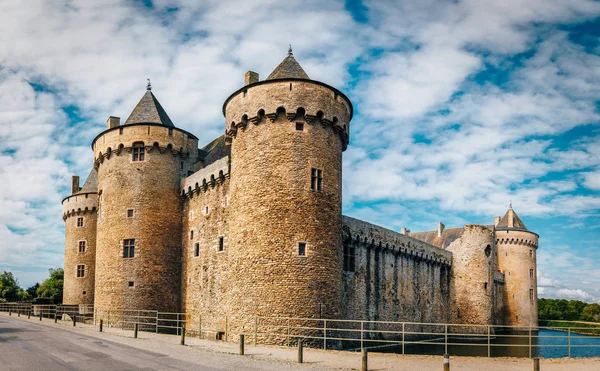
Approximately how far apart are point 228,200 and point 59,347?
11.4 m

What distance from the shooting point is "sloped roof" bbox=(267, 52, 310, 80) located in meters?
24.7

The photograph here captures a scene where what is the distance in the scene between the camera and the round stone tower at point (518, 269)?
57.4 meters

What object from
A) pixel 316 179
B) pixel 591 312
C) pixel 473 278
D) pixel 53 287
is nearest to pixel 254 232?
pixel 316 179

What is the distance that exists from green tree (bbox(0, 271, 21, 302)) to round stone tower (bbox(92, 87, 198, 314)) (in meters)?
41.4

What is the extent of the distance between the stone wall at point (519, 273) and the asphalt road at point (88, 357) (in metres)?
49.1

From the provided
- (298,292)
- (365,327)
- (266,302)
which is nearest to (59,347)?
(266,302)

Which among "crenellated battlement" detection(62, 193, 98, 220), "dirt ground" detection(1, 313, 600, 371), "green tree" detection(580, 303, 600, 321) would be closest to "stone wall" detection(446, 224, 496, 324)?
"dirt ground" detection(1, 313, 600, 371)

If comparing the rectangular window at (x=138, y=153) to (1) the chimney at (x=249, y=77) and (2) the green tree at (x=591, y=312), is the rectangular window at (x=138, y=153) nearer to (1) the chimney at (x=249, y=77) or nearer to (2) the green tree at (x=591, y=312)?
(1) the chimney at (x=249, y=77)

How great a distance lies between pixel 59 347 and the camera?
1900cm

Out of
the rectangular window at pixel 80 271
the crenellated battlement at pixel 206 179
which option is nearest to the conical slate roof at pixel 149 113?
the crenellated battlement at pixel 206 179

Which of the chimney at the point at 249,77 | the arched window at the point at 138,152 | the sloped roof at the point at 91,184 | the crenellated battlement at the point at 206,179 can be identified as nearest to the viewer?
the chimney at the point at 249,77

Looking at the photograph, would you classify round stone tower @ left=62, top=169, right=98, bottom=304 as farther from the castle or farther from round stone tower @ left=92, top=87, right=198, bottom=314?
round stone tower @ left=92, top=87, right=198, bottom=314

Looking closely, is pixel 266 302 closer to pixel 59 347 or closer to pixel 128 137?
pixel 59 347

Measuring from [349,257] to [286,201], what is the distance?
380 inches
